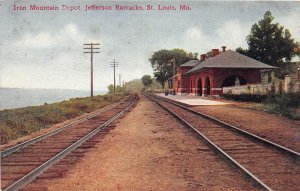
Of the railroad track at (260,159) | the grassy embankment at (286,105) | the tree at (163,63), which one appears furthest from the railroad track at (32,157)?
the tree at (163,63)

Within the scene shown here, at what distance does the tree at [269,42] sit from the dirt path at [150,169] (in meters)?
58.7

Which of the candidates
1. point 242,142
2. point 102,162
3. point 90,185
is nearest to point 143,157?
point 102,162

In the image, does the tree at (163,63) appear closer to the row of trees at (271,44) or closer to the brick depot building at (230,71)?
the row of trees at (271,44)

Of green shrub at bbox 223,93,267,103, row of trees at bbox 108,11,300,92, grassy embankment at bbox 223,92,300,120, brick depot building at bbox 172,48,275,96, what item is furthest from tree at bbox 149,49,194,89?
grassy embankment at bbox 223,92,300,120

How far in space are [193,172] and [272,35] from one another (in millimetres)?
63394

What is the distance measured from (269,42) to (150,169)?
62.3 metres

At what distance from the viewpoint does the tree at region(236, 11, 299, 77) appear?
63.8 m

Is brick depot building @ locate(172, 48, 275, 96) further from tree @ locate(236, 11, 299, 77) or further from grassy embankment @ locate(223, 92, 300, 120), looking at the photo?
tree @ locate(236, 11, 299, 77)

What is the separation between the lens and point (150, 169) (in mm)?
6641

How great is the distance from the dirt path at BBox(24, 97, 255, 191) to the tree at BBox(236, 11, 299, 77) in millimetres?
58657

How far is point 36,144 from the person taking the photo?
9672 millimetres

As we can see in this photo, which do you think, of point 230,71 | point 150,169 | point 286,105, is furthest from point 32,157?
point 230,71

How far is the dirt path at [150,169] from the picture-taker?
18.0 ft

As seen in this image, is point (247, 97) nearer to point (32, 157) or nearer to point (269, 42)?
point (32, 157)
